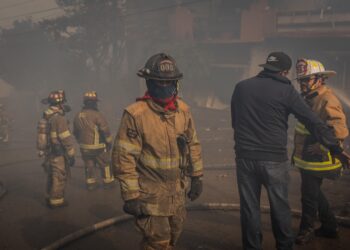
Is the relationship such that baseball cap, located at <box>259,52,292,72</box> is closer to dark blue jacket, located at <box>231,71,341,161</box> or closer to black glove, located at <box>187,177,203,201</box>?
dark blue jacket, located at <box>231,71,341,161</box>

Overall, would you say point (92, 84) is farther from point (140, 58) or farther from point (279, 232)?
point (279, 232)

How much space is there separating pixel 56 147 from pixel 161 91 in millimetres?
4099

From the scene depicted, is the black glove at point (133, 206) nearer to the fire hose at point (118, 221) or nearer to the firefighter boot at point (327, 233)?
the fire hose at point (118, 221)

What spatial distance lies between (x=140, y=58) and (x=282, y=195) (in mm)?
21535

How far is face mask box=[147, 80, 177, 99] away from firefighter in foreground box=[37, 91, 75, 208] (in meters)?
3.87

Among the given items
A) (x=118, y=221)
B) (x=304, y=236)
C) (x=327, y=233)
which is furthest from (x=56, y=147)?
(x=327, y=233)

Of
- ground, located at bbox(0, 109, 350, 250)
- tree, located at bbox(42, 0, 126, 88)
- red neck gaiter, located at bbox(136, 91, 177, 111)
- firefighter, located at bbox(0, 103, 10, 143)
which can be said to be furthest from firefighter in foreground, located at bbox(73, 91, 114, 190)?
tree, located at bbox(42, 0, 126, 88)

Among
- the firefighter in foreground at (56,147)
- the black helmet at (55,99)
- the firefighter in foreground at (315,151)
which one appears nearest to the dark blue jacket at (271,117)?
the firefighter in foreground at (315,151)

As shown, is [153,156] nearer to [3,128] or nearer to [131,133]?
[131,133]

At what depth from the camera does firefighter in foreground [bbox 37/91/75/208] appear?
23.0 ft

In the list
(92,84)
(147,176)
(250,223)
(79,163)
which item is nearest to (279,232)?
(250,223)

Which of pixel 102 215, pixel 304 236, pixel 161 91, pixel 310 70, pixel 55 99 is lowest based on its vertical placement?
pixel 102 215

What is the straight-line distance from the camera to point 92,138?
791 cm

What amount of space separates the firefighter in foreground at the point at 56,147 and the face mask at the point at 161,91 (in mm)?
3873
